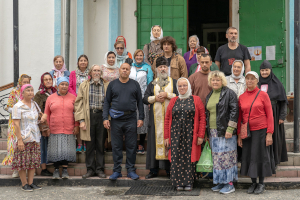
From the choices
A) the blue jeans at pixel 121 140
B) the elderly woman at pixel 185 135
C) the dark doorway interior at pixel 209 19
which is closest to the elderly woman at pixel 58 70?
the blue jeans at pixel 121 140

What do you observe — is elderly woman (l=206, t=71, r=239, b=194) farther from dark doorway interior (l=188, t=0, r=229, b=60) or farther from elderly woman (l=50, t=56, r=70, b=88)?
dark doorway interior (l=188, t=0, r=229, b=60)

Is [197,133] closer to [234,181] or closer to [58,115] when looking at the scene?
[234,181]

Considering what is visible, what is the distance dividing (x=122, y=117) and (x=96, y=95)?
619 millimetres

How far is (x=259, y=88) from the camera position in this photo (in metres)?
5.51

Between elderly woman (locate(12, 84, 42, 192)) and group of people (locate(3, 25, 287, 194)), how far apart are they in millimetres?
15

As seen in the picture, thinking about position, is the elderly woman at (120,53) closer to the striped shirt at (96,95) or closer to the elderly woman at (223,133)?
the striped shirt at (96,95)

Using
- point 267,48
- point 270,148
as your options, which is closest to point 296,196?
point 270,148

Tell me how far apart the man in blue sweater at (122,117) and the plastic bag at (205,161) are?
1.10 metres

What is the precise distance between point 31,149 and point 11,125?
81 cm

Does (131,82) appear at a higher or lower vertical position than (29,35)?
lower

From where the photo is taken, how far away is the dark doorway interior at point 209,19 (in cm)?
1248

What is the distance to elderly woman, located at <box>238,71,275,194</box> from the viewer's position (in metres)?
4.95

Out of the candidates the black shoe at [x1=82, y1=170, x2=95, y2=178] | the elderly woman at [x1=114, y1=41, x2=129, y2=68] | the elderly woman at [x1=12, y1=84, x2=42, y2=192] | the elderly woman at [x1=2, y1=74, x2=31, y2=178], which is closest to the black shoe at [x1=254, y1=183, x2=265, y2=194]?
the black shoe at [x1=82, y1=170, x2=95, y2=178]

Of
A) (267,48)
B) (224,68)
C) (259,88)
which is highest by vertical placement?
(267,48)
